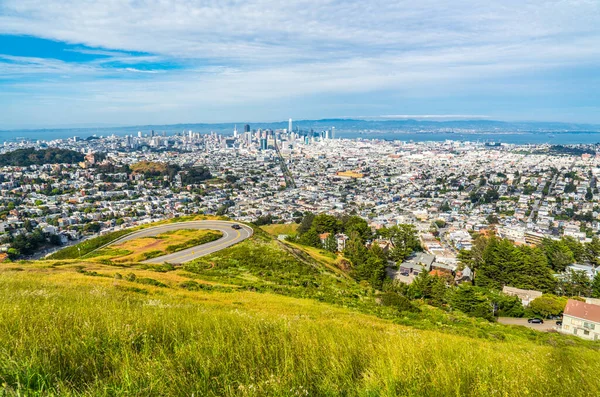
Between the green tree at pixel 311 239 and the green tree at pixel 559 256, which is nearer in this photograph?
the green tree at pixel 311 239

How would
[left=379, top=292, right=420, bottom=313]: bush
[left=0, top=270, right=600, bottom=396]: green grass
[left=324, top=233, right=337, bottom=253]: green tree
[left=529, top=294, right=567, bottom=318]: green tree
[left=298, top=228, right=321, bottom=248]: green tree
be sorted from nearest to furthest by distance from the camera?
[left=0, top=270, right=600, bottom=396]: green grass, [left=379, top=292, right=420, bottom=313]: bush, [left=529, top=294, right=567, bottom=318]: green tree, [left=324, top=233, right=337, bottom=253]: green tree, [left=298, top=228, right=321, bottom=248]: green tree

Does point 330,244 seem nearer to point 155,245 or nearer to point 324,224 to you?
point 324,224

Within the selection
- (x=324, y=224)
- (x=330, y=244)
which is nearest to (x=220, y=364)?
(x=330, y=244)

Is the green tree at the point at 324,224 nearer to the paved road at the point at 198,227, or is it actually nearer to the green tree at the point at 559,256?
the paved road at the point at 198,227

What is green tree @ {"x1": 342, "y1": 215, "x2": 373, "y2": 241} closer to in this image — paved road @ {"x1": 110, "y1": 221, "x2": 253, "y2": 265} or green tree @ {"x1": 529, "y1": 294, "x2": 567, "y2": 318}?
paved road @ {"x1": 110, "y1": 221, "x2": 253, "y2": 265}

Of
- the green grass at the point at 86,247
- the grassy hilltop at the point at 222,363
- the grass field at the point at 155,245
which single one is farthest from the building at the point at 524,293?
the green grass at the point at 86,247

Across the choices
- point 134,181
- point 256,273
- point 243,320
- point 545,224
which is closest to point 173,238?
point 256,273

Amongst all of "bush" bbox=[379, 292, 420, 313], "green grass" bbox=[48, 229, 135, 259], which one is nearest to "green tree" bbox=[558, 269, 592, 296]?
"bush" bbox=[379, 292, 420, 313]
